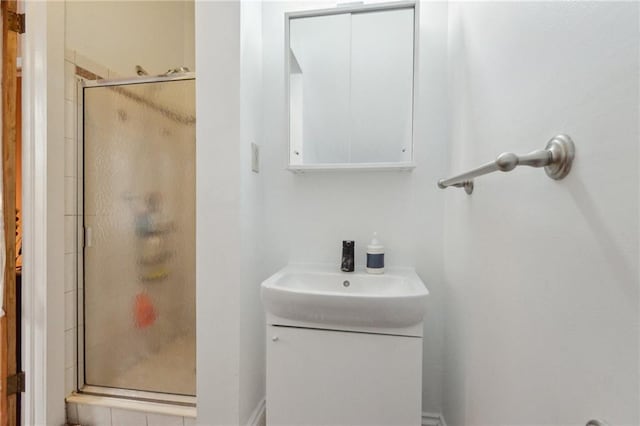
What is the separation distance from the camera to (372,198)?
4.18ft

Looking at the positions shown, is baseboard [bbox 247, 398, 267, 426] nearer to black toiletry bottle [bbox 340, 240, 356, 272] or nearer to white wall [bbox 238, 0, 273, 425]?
white wall [bbox 238, 0, 273, 425]

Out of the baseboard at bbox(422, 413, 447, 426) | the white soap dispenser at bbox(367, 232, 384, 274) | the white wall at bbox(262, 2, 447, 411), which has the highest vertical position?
the white wall at bbox(262, 2, 447, 411)

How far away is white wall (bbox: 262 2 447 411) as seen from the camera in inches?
48.8

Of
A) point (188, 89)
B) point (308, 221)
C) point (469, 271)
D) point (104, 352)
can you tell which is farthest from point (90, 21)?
point (469, 271)

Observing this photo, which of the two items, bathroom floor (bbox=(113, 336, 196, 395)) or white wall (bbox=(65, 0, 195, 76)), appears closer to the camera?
bathroom floor (bbox=(113, 336, 196, 395))

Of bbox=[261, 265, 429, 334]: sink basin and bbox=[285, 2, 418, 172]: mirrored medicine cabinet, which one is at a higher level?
bbox=[285, 2, 418, 172]: mirrored medicine cabinet

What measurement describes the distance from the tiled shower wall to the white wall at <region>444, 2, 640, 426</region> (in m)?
1.49

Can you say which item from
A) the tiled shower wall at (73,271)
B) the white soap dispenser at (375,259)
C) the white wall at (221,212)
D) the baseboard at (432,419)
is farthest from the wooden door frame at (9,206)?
the baseboard at (432,419)

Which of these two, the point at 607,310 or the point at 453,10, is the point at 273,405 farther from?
the point at 453,10

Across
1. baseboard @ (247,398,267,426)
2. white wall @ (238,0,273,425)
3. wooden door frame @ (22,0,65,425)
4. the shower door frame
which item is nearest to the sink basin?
white wall @ (238,0,273,425)

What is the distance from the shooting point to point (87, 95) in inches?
52.6

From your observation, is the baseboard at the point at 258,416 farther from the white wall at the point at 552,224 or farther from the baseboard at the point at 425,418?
the white wall at the point at 552,224

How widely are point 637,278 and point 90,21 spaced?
214 cm

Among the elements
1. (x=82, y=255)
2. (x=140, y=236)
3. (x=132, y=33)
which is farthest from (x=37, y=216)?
(x=132, y=33)
